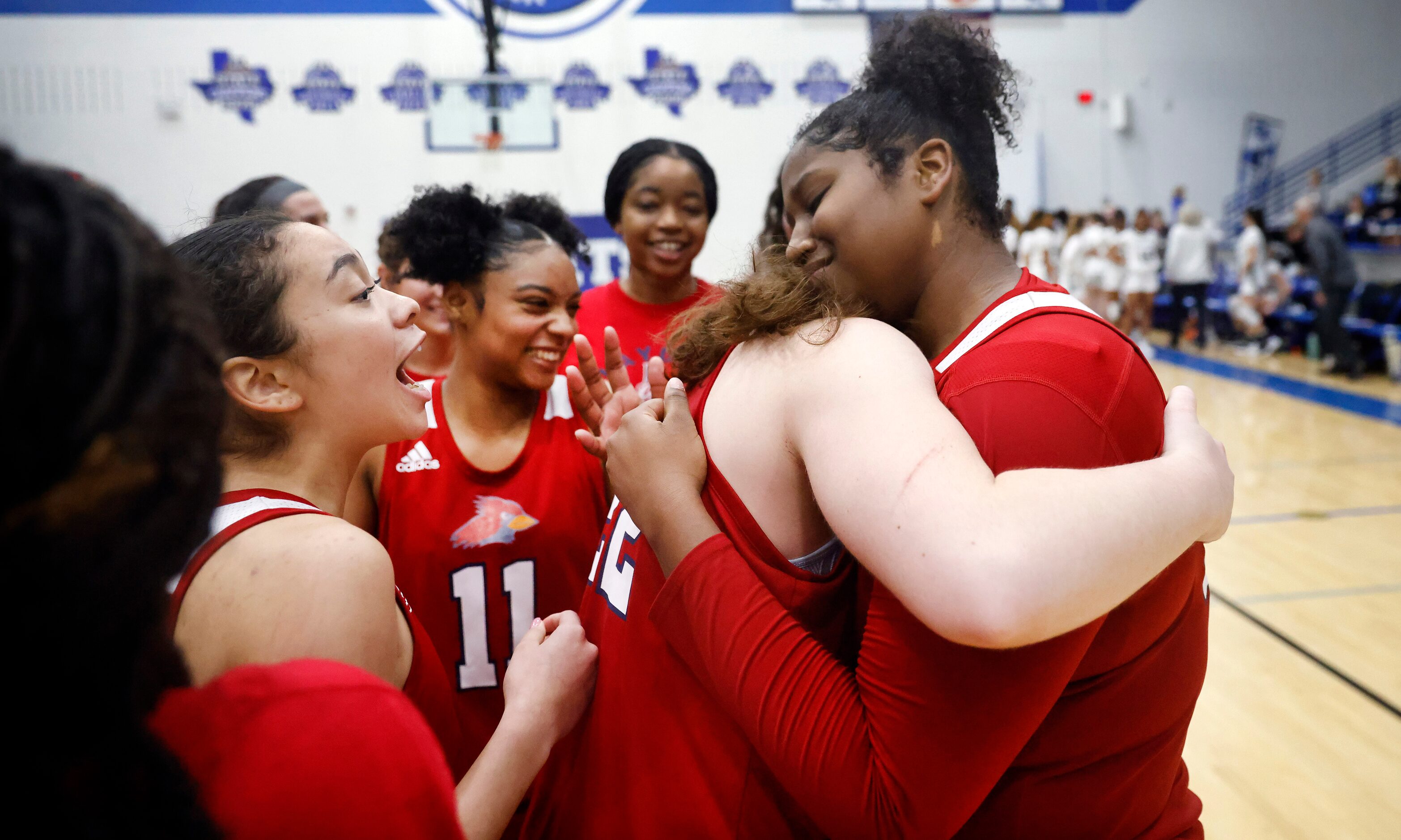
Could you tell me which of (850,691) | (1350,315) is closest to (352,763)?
(850,691)

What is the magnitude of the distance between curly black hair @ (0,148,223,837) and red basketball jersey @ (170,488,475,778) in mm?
406

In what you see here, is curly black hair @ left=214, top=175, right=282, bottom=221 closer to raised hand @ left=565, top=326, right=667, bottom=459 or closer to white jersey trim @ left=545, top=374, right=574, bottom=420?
white jersey trim @ left=545, top=374, right=574, bottom=420

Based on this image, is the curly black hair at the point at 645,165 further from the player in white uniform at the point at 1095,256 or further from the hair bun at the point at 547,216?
the player in white uniform at the point at 1095,256

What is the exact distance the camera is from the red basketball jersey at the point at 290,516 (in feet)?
3.32

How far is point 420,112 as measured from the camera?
38.4ft

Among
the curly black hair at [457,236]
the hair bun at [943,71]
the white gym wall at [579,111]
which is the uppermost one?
the white gym wall at [579,111]

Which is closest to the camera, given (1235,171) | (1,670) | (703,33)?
(1,670)

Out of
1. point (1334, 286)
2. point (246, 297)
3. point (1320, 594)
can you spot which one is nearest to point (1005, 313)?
point (246, 297)

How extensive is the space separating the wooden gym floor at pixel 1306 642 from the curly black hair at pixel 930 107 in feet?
7.05

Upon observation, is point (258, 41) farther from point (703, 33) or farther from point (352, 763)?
point (352, 763)

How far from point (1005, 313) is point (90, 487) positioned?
3.11 feet

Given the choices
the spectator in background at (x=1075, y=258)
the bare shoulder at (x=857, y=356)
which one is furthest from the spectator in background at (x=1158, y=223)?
the bare shoulder at (x=857, y=356)

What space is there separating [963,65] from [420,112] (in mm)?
11669

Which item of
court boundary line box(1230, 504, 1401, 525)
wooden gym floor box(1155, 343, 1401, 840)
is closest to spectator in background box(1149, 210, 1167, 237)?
wooden gym floor box(1155, 343, 1401, 840)
